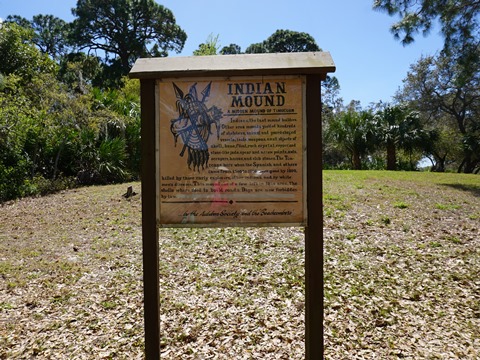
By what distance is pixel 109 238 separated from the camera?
6922mm

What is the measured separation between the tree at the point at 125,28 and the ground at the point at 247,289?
29568 millimetres

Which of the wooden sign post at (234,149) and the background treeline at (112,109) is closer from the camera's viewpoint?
the wooden sign post at (234,149)

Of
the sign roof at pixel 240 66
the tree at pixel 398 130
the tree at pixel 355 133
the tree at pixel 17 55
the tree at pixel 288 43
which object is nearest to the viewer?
the sign roof at pixel 240 66

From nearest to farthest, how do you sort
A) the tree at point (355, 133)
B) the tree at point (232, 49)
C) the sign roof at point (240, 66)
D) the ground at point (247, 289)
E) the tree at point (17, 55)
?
the sign roof at point (240, 66) < the ground at point (247, 289) < the tree at point (17, 55) < the tree at point (355, 133) < the tree at point (232, 49)

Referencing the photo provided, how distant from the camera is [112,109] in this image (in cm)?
1588

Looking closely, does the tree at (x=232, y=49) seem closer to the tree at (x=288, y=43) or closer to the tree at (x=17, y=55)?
the tree at (x=288, y=43)

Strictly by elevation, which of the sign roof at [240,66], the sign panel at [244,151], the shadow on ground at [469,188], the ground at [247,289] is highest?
the sign roof at [240,66]

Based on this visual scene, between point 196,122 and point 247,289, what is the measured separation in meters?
2.75

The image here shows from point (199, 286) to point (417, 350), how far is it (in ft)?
8.65

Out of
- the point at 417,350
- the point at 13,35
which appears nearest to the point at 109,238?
the point at 417,350

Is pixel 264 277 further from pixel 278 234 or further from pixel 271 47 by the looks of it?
pixel 271 47

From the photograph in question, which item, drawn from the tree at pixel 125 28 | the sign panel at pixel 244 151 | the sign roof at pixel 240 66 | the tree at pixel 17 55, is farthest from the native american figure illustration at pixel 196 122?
the tree at pixel 125 28

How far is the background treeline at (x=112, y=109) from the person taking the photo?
1203 cm

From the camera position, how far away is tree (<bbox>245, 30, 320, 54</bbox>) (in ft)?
130
